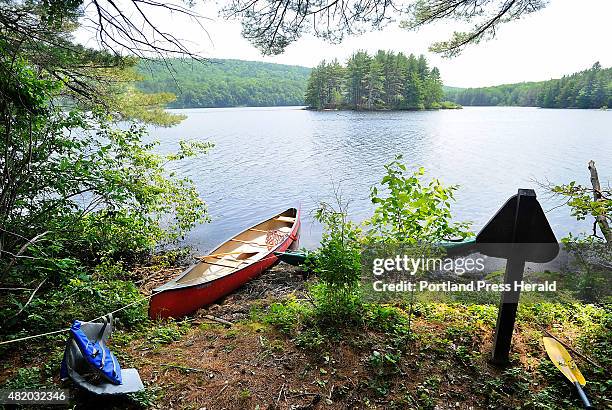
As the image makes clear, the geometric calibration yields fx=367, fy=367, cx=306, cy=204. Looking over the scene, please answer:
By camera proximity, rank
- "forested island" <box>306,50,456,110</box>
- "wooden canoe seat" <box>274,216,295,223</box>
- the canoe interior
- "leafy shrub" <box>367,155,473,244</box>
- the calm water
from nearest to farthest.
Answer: "leafy shrub" <box>367,155,473,244</box>
the canoe interior
"wooden canoe seat" <box>274,216,295,223</box>
the calm water
"forested island" <box>306,50,456,110</box>

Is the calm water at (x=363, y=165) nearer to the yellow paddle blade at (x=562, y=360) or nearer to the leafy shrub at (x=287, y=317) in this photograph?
the leafy shrub at (x=287, y=317)

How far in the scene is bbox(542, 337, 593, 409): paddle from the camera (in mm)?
2557

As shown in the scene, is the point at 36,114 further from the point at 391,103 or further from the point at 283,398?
the point at 391,103

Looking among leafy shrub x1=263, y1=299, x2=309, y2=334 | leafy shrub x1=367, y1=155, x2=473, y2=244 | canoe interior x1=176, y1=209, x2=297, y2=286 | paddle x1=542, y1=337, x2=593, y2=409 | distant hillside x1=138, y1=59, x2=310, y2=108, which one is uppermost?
distant hillside x1=138, y1=59, x2=310, y2=108

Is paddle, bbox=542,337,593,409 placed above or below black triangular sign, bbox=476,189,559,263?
below

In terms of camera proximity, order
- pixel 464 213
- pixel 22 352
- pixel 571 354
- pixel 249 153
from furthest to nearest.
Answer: pixel 249 153 < pixel 464 213 < pixel 22 352 < pixel 571 354

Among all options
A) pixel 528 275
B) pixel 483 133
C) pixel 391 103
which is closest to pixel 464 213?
pixel 528 275

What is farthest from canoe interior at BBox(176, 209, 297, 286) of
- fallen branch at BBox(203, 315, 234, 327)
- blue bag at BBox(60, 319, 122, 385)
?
blue bag at BBox(60, 319, 122, 385)

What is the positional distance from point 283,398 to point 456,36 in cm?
523

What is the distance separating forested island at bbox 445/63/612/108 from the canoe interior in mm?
54810

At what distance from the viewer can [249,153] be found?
77.7ft

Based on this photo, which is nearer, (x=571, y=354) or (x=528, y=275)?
(x=571, y=354)

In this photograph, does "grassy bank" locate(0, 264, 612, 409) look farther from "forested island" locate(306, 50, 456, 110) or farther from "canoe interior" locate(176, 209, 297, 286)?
"forested island" locate(306, 50, 456, 110)

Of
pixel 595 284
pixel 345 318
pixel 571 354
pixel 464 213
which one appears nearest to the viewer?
pixel 571 354
